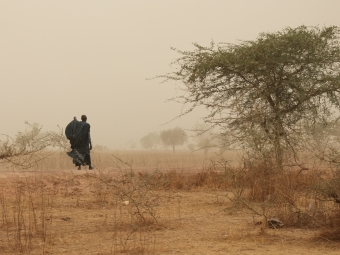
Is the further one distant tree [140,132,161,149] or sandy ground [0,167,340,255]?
distant tree [140,132,161,149]

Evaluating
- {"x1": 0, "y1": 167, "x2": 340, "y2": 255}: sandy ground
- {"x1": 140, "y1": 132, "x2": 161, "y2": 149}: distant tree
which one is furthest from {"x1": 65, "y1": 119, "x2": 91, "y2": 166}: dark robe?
{"x1": 140, "y1": 132, "x2": 161, "y2": 149}: distant tree

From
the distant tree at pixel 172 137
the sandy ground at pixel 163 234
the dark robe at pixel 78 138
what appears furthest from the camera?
the distant tree at pixel 172 137

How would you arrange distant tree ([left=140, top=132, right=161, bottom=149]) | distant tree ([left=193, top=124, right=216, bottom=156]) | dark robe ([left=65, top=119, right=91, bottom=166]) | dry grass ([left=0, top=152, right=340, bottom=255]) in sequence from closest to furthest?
dry grass ([left=0, top=152, right=340, bottom=255])
distant tree ([left=193, top=124, right=216, bottom=156])
dark robe ([left=65, top=119, right=91, bottom=166])
distant tree ([left=140, top=132, right=161, bottom=149])

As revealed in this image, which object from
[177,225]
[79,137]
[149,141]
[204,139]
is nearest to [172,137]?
[204,139]

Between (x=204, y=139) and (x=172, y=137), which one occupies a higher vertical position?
(x=172, y=137)

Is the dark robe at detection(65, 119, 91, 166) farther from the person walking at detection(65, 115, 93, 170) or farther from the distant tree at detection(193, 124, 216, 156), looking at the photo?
the distant tree at detection(193, 124, 216, 156)

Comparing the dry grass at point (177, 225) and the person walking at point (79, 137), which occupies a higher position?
the person walking at point (79, 137)

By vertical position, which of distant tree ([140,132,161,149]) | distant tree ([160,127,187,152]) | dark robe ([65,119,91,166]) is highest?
distant tree ([140,132,161,149])

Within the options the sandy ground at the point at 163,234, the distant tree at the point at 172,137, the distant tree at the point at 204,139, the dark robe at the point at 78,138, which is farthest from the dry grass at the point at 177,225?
the distant tree at the point at 172,137

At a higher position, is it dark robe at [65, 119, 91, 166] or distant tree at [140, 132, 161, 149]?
distant tree at [140, 132, 161, 149]

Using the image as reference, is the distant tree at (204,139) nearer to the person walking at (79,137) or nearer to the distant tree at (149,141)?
the person walking at (79,137)

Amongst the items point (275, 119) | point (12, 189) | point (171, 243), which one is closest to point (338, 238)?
point (171, 243)

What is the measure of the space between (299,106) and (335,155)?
6.76m

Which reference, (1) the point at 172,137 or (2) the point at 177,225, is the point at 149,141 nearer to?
(1) the point at 172,137
